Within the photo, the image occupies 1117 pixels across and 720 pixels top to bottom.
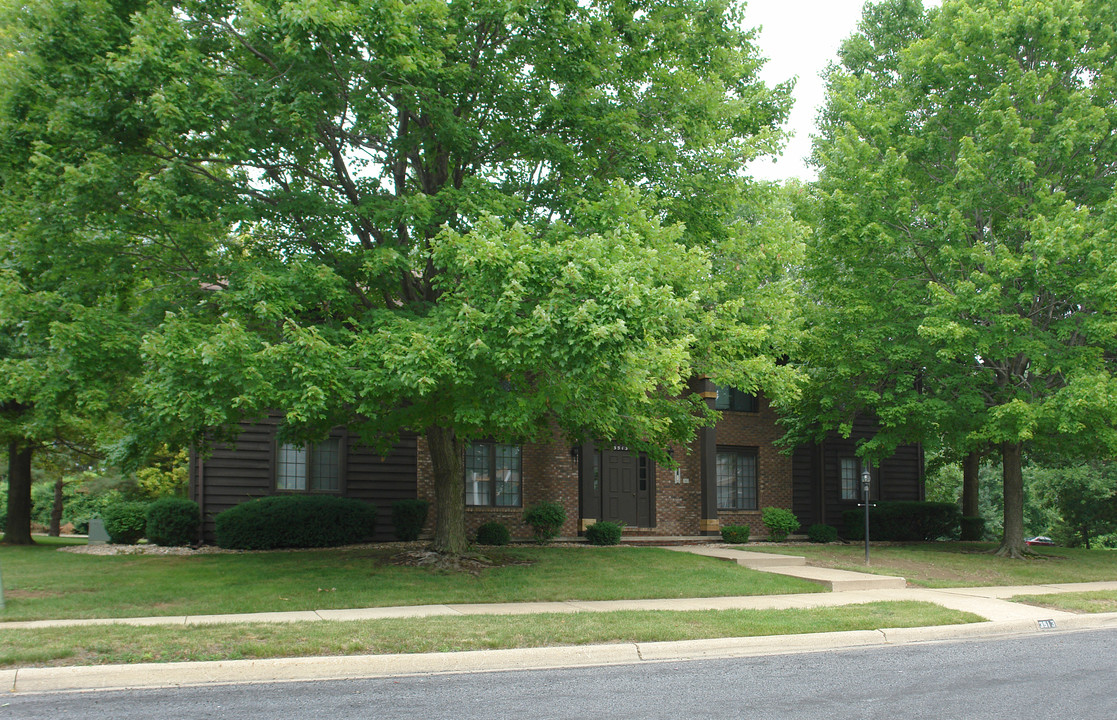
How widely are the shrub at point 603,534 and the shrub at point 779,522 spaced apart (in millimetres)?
4773

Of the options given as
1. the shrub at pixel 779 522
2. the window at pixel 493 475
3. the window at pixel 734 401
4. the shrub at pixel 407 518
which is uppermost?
the window at pixel 734 401

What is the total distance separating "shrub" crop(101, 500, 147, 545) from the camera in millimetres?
19062

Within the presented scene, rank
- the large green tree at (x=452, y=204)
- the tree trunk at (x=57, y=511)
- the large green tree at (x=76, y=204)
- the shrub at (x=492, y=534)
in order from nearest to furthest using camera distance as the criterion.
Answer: the large green tree at (x=452, y=204), the large green tree at (x=76, y=204), the shrub at (x=492, y=534), the tree trunk at (x=57, y=511)

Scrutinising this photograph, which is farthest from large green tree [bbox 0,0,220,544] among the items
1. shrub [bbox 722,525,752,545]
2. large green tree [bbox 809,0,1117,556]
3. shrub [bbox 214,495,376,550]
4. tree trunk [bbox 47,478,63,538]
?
tree trunk [bbox 47,478,63,538]

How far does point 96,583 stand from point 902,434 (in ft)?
53.1

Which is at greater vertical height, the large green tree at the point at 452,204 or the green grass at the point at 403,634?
the large green tree at the point at 452,204

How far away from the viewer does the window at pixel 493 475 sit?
20672 mm

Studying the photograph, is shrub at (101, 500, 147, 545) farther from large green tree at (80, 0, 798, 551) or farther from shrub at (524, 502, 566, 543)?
shrub at (524, 502, 566, 543)

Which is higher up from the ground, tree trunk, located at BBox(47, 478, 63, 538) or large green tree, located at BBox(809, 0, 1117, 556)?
large green tree, located at BBox(809, 0, 1117, 556)

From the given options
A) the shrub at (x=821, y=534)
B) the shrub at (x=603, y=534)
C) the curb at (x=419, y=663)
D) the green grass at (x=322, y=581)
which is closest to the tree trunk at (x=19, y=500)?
the green grass at (x=322, y=581)

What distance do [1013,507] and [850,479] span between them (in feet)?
18.6

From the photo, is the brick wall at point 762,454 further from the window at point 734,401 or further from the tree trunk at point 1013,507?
the tree trunk at point 1013,507

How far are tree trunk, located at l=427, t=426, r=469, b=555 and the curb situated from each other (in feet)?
21.8

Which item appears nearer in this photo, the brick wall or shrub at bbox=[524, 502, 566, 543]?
shrub at bbox=[524, 502, 566, 543]
